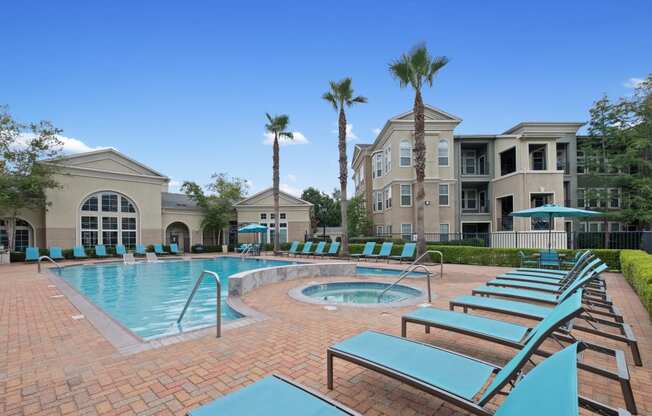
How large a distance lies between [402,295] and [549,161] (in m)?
19.1

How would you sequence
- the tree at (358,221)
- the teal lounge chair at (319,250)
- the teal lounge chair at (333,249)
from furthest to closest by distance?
the tree at (358,221)
the teal lounge chair at (319,250)
the teal lounge chair at (333,249)

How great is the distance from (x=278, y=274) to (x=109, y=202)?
20.0 meters

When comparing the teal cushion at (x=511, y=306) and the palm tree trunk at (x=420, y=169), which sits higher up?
the palm tree trunk at (x=420, y=169)

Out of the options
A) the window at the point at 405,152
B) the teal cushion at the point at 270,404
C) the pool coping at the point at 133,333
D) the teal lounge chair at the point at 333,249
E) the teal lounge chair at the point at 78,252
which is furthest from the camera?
the window at the point at 405,152

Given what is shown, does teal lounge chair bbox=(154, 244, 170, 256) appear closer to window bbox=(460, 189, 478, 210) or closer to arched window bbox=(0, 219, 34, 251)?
arched window bbox=(0, 219, 34, 251)

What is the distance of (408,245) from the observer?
1509 cm

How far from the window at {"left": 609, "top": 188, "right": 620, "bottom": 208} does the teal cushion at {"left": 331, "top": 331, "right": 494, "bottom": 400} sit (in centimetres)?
2669

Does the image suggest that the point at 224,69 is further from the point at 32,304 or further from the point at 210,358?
the point at 210,358

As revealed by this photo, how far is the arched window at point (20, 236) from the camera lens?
779 inches

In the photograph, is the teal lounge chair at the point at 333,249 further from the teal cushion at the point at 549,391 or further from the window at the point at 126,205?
the teal cushion at the point at 549,391

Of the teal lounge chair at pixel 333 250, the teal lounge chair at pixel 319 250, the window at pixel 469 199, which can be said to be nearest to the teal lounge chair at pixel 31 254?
the teal lounge chair at pixel 319 250

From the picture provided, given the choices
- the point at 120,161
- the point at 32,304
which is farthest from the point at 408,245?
the point at 120,161

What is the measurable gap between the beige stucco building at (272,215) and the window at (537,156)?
18760 mm

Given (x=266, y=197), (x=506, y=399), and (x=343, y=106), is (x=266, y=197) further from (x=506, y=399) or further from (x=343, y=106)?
(x=506, y=399)
